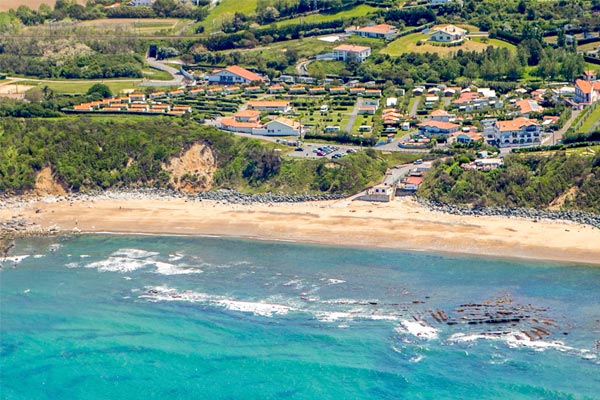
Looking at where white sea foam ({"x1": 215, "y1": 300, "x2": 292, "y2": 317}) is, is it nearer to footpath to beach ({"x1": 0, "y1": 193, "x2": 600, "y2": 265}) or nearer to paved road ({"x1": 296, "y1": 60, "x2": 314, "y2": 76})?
footpath to beach ({"x1": 0, "y1": 193, "x2": 600, "y2": 265})

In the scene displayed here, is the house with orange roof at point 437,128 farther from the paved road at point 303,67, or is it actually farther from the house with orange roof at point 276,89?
the paved road at point 303,67

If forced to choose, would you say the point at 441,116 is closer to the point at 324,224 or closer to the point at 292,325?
the point at 324,224

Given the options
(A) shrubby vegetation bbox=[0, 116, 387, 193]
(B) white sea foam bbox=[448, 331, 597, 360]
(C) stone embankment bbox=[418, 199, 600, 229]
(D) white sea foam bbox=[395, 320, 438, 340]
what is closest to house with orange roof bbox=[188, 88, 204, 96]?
(A) shrubby vegetation bbox=[0, 116, 387, 193]

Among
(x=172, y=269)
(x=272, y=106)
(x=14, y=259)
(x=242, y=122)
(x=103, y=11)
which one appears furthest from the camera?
(x=103, y=11)

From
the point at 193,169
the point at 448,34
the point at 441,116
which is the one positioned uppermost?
the point at 448,34

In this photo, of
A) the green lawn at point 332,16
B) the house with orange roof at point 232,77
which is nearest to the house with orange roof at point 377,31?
the green lawn at point 332,16

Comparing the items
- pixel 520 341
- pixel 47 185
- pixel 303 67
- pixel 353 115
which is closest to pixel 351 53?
pixel 303 67

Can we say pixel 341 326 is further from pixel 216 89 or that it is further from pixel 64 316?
pixel 216 89
